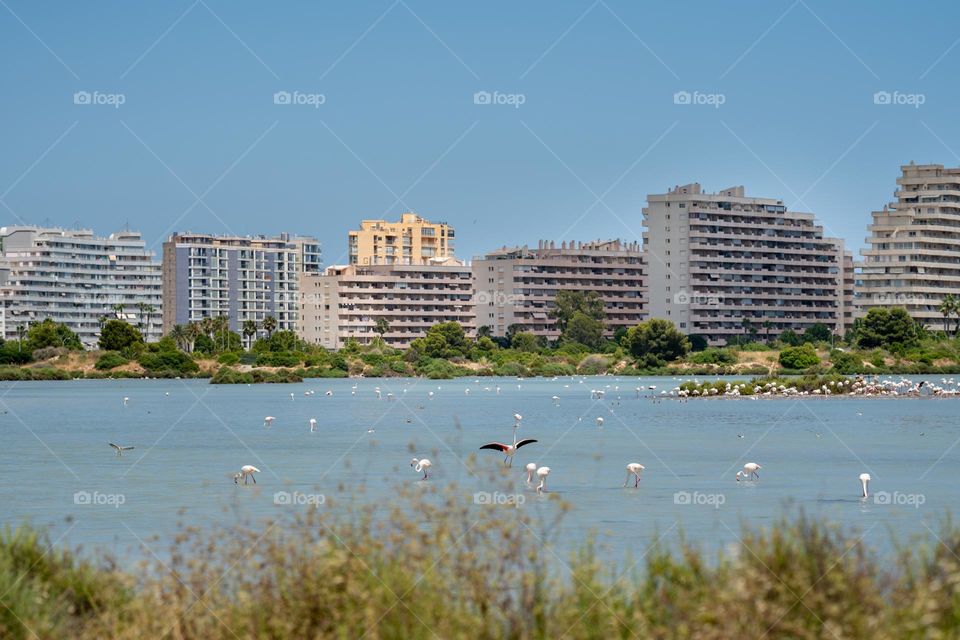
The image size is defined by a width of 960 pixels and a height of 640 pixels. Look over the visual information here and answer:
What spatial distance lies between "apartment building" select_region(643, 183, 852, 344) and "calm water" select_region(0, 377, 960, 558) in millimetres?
101986

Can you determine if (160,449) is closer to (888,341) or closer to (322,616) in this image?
(322,616)

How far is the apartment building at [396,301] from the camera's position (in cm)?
17888

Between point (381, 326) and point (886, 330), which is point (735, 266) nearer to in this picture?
point (381, 326)

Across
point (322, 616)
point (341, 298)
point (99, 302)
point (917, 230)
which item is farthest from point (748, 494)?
point (99, 302)

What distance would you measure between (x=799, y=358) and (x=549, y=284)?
73.2 m

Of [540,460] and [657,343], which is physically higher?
[657,343]

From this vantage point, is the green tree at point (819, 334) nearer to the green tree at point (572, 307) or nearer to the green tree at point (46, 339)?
the green tree at point (572, 307)

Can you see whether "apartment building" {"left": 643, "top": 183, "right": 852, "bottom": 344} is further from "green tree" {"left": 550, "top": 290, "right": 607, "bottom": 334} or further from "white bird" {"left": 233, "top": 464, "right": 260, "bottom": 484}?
"white bird" {"left": 233, "top": 464, "right": 260, "bottom": 484}

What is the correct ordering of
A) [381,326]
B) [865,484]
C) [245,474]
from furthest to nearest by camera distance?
[381,326]
[245,474]
[865,484]

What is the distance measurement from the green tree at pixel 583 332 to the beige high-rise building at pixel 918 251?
3036 cm

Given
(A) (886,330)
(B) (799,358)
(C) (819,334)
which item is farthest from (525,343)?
(B) (799,358)

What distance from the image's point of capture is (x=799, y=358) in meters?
104

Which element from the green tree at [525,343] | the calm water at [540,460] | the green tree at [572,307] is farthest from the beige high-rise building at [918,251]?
the calm water at [540,460]

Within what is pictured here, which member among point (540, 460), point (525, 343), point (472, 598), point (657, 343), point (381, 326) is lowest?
point (540, 460)
